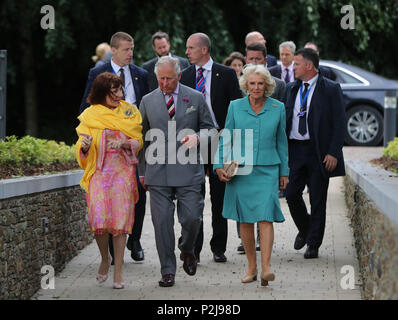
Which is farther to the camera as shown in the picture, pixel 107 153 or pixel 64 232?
pixel 64 232

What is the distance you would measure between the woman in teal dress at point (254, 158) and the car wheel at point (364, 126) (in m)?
11.7

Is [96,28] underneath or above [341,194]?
above

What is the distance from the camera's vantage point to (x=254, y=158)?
26.8 ft

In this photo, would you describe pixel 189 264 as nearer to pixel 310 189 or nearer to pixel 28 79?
pixel 310 189

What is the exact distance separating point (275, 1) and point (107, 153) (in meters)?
16.1

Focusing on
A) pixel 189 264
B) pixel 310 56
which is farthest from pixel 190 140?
pixel 310 56

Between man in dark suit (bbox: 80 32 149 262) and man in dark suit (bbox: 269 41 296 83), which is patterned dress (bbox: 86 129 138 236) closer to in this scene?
man in dark suit (bbox: 80 32 149 262)

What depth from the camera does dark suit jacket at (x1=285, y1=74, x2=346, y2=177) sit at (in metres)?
9.74

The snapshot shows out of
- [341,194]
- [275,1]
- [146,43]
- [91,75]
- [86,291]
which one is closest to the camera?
[86,291]

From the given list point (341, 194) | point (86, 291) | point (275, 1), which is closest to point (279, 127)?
point (86, 291)

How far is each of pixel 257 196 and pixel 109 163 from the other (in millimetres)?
Result: 1263

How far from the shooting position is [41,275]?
8383 millimetres

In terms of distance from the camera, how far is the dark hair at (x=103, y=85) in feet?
27.3
